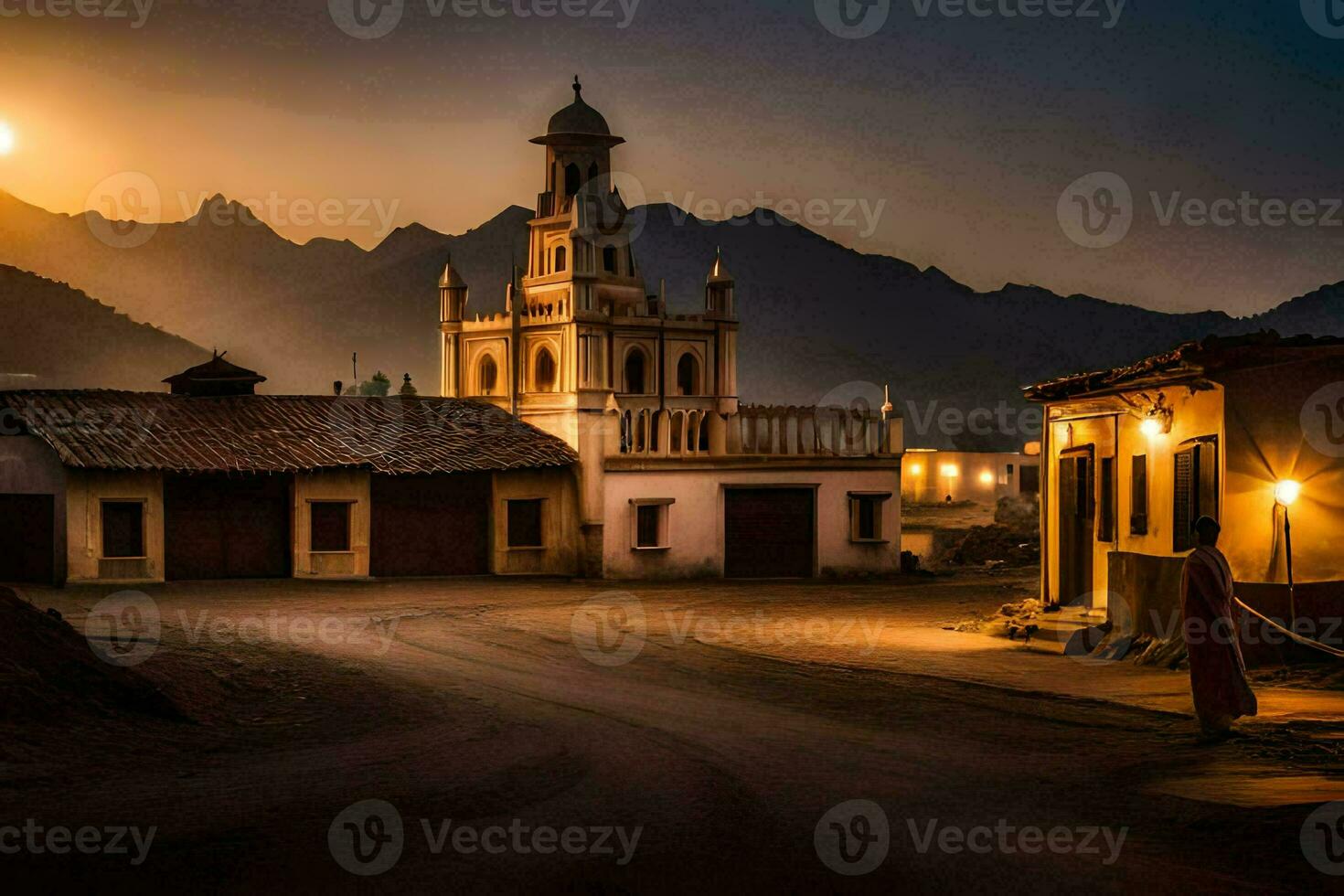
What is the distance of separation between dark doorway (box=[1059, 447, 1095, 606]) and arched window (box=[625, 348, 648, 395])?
Result: 19.5 metres

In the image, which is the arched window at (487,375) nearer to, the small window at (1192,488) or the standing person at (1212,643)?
the small window at (1192,488)

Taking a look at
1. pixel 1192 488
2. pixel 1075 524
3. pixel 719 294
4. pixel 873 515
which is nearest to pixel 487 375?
pixel 719 294

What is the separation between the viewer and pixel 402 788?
35.0 feet

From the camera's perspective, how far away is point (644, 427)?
1403 inches

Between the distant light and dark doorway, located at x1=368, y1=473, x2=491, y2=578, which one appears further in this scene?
dark doorway, located at x1=368, y1=473, x2=491, y2=578

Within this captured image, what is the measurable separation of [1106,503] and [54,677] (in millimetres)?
15164

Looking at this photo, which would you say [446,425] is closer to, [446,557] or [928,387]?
[446,557]

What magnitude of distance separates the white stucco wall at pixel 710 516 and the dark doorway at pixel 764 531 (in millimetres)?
257

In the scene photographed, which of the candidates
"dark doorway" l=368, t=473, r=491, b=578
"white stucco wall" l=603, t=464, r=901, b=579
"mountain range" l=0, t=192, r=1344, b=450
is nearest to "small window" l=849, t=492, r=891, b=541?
"white stucco wall" l=603, t=464, r=901, b=579

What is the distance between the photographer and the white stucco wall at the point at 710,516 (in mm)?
34562

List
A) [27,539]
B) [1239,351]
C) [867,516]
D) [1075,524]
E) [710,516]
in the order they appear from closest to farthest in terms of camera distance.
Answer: [1239,351] → [1075,524] → [27,539] → [710,516] → [867,516]

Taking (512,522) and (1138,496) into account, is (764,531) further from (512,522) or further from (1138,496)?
(1138,496)

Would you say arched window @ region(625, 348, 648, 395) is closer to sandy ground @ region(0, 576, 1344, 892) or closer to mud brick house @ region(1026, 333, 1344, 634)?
sandy ground @ region(0, 576, 1344, 892)

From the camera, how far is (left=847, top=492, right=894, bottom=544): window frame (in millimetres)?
36719
